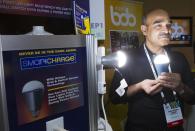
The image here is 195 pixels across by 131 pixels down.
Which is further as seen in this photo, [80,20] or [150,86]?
[150,86]

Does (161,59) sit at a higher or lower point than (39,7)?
lower

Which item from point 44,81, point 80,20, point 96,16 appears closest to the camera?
point 44,81

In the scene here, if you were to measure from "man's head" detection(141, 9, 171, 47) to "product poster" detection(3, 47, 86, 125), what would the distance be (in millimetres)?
916

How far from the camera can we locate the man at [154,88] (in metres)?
1.73

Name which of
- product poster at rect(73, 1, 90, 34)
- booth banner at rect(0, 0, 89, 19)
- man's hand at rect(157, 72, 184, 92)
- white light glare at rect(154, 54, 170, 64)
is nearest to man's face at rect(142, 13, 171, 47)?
white light glare at rect(154, 54, 170, 64)

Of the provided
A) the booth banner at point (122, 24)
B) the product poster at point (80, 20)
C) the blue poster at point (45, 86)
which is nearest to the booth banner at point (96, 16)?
the product poster at point (80, 20)

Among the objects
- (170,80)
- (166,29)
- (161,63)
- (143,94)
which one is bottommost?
(143,94)

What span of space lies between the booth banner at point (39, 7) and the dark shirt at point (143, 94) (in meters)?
0.55

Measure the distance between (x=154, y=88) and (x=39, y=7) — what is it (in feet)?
2.93

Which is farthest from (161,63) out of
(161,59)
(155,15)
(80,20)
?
(80,20)

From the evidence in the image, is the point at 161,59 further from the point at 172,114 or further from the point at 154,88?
the point at 172,114

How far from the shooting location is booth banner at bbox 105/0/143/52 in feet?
8.30

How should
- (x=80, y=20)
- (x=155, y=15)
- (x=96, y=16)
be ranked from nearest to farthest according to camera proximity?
1. (x=80, y=20)
2. (x=96, y=16)
3. (x=155, y=15)

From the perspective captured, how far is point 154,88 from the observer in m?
1.69
